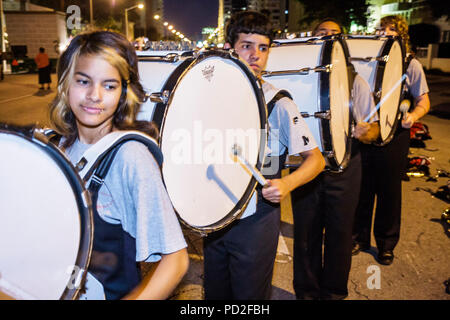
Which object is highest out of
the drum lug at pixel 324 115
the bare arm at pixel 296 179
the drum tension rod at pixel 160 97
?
the drum tension rod at pixel 160 97

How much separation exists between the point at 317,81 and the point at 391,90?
1631 millimetres

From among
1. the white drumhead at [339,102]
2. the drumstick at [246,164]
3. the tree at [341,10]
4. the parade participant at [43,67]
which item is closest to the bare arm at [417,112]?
the white drumhead at [339,102]

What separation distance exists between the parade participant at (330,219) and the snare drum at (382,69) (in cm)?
32

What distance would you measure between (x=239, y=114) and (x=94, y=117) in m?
0.77

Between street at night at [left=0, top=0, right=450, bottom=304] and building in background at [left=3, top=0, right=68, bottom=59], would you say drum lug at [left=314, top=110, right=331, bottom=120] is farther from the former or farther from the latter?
building in background at [left=3, top=0, right=68, bottom=59]

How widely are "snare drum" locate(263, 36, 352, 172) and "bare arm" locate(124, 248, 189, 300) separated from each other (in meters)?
1.64

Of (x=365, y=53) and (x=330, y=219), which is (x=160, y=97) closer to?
(x=330, y=219)

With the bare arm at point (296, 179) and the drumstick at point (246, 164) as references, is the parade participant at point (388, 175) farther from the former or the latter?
the drumstick at point (246, 164)

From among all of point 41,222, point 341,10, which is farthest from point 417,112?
point 341,10

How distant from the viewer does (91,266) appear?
124cm

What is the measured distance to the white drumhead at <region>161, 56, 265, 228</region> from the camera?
1596mm

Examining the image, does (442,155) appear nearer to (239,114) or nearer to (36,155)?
(239,114)

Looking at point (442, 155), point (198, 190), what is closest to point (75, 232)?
point (198, 190)

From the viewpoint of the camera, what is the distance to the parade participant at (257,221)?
2131 millimetres
